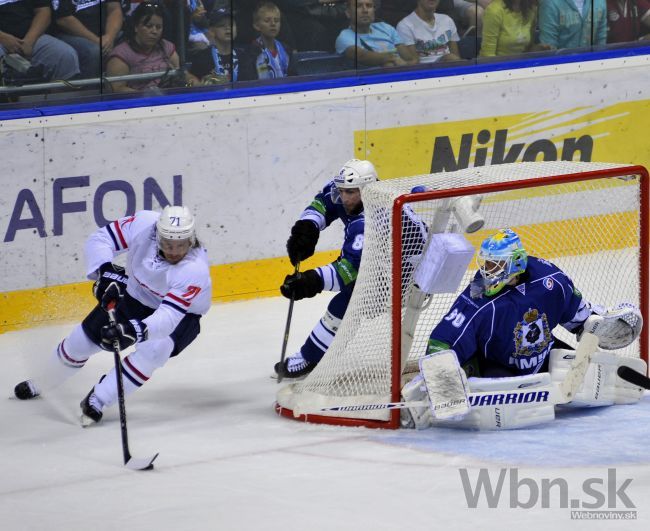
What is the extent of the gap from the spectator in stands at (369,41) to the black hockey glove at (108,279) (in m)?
2.35

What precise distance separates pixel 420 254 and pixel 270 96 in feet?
6.56

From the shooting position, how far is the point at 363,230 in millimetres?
5258

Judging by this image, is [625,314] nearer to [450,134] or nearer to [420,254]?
[420,254]

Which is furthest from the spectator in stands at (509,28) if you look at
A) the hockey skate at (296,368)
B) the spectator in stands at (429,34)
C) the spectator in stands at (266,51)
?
the hockey skate at (296,368)

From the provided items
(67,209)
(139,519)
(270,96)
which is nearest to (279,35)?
(270,96)

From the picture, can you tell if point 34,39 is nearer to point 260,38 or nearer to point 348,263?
point 260,38

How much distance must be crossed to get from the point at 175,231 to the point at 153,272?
1.02ft

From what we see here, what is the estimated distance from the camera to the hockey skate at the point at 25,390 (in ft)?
17.6

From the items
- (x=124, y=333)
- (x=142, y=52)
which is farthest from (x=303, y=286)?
(x=142, y=52)

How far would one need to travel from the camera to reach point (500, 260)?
471cm

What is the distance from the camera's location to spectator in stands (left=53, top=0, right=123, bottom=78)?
20.7 ft

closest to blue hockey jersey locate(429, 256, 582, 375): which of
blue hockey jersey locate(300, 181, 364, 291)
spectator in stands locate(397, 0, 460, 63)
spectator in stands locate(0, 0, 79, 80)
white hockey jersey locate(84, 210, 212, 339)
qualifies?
blue hockey jersey locate(300, 181, 364, 291)

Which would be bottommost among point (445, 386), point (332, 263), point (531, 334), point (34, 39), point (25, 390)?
point (25, 390)

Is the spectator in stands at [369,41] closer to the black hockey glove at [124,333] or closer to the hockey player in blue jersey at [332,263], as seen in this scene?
the hockey player in blue jersey at [332,263]
